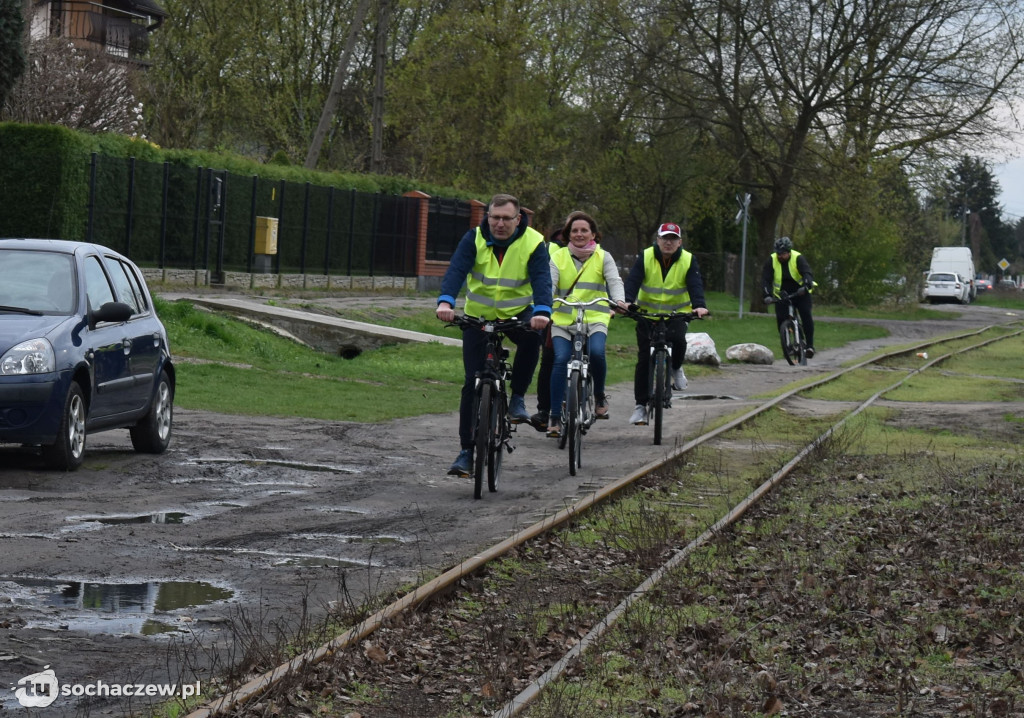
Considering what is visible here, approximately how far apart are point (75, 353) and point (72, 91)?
29.9 m

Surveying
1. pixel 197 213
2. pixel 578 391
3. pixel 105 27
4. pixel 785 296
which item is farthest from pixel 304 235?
pixel 105 27

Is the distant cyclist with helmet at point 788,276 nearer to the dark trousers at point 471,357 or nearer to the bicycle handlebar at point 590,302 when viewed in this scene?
the bicycle handlebar at point 590,302

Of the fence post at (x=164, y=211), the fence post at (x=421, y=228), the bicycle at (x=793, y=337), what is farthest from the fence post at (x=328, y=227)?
the bicycle at (x=793, y=337)

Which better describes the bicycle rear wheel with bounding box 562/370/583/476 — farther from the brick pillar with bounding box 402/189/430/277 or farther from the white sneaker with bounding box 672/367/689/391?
the brick pillar with bounding box 402/189/430/277

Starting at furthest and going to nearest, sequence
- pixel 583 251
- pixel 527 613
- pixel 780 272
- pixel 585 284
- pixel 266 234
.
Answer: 1. pixel 266 234
2. pixel 780 272
3. pixel 583 251
4. pixel 585 284
5. pixel 527 613

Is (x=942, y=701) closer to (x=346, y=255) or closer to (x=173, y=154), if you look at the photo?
(x=173, y=154)

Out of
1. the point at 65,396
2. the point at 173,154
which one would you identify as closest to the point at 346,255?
the point at 173,154

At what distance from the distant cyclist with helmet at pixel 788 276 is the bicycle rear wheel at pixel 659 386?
10142 mm

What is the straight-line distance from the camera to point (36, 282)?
419 inches

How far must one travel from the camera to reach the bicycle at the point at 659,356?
12969 millimetres

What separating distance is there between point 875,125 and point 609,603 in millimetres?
37647

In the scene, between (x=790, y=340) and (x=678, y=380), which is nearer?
(x=678, y=380)

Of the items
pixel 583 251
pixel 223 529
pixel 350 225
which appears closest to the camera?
pixel 223 529

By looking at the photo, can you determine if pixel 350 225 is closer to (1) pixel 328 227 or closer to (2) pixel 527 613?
(1) pixel 328 227
